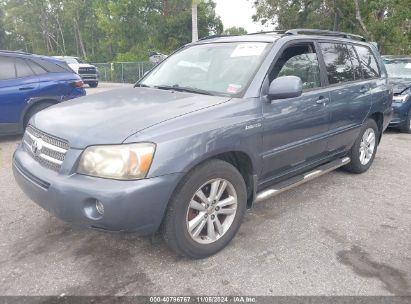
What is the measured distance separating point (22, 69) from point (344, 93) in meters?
5.86

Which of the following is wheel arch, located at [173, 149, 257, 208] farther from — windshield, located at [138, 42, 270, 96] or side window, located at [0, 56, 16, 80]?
side window, located at [0, 56, 16, 80]

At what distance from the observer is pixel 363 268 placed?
9.50ft

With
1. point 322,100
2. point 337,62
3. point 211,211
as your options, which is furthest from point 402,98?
point 211,211

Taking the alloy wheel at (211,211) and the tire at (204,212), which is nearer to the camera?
the tire at (204,212)

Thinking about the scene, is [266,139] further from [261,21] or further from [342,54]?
[261,21]

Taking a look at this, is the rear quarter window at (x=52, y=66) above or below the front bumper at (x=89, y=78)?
above

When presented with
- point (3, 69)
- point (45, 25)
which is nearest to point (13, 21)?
point (45, 25)

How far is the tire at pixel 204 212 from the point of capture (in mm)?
2689

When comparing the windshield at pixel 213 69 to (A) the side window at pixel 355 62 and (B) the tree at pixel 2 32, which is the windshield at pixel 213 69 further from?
(B) the tree at pixel 2 32

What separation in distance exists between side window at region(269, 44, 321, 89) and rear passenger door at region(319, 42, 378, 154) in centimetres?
21

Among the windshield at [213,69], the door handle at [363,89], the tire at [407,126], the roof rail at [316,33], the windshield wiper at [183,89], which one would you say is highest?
the roof rail at [316,33]

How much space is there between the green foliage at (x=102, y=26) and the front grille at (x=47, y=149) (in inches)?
1059

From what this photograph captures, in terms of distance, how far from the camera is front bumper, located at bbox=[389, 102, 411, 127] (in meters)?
7.68

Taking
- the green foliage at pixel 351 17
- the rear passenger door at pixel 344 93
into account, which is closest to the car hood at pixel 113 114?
the rear passenger door at pixel 344 93
